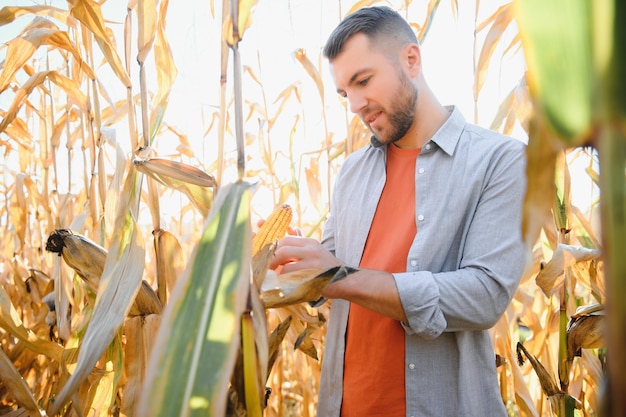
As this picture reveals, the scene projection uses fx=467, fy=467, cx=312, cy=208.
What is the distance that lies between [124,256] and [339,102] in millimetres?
1233

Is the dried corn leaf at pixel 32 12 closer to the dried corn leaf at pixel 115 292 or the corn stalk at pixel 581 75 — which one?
the dried corn leaf at pixel 115 292

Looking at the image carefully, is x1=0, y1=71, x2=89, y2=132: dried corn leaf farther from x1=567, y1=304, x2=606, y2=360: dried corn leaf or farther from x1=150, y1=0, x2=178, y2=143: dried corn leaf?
x1=567, y1=304, x2=606, y2=360: dried corn leaf

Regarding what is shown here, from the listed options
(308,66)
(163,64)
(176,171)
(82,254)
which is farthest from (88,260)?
A: (308,66)

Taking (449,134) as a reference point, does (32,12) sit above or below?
above

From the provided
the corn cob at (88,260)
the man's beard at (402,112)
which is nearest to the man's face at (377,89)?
the man's beard at (402,112)

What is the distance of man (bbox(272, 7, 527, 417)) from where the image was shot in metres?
0.89

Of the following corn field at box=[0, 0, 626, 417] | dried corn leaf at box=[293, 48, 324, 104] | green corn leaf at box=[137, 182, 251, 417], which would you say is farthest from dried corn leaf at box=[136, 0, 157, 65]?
dried corn leaf at box=[293, 48, 324, 104]

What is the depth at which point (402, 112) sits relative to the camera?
45.6 inches

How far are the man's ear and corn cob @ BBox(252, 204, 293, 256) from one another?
648mm

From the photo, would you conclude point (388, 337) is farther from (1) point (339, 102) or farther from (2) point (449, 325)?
(1) point (339, 102)

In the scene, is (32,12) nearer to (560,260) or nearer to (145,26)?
(145,26)

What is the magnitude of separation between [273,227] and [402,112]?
0.54 meters

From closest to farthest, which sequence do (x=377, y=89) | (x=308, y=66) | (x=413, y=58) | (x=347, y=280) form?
1. (x=347, y=280)
2. (x=377, y=89)
3. (x=413, y=58)
4. (x=308, y=66)

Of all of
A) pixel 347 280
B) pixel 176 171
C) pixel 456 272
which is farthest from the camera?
pixel 456 272
